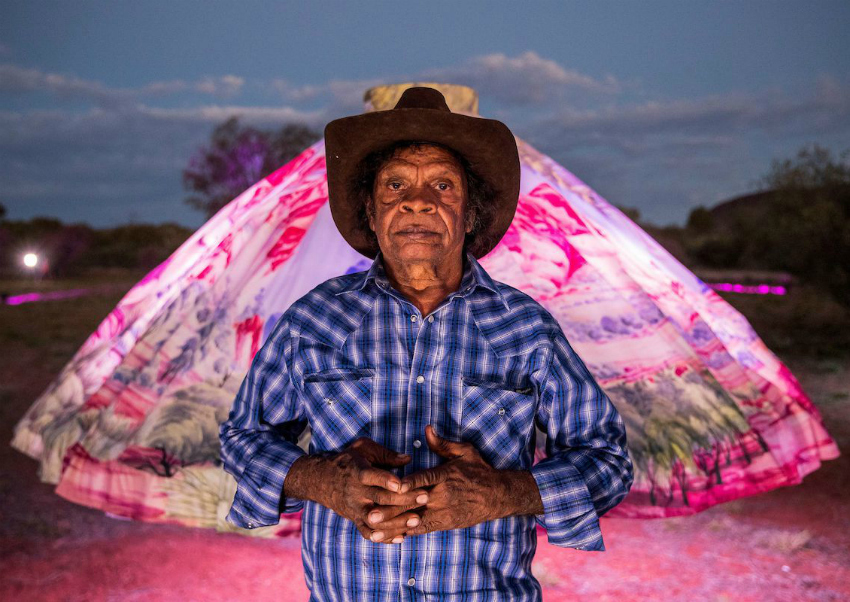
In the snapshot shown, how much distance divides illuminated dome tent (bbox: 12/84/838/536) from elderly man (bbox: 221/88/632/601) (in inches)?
69.8

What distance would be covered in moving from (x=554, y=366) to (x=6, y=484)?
154 inches

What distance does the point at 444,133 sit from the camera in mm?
1565

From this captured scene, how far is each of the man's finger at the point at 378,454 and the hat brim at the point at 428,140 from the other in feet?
2.04

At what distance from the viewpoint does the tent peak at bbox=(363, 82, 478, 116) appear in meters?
3.66

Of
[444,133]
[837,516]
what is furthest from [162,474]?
[837,516]

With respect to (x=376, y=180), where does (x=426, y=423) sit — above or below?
below

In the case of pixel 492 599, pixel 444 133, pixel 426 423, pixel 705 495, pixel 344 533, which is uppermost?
pixel 444 133

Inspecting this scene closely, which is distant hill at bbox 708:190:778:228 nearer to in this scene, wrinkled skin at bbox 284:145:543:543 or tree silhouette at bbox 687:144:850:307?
tree silhouette at bbox 687:144:850:307

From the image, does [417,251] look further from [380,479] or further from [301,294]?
[301,294]

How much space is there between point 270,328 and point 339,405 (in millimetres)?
1934

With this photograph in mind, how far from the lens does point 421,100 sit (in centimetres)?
163

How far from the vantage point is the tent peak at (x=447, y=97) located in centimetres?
366

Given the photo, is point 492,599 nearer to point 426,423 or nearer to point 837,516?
point 426,423

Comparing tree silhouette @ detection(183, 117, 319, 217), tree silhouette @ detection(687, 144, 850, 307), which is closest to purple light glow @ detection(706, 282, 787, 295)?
tree silhouette @ detection(687, 144, 850, 307)
